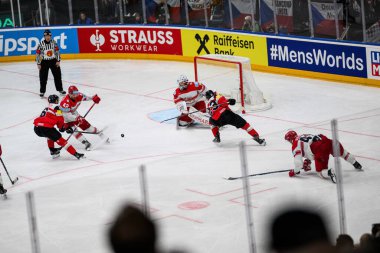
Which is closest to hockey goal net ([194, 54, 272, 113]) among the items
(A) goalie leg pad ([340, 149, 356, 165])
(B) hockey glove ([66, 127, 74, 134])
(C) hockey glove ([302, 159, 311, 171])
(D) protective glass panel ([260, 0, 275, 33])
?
(D) protective glass panel ([260, 0, 275, 33])

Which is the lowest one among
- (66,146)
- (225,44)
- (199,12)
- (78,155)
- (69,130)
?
(78,155)

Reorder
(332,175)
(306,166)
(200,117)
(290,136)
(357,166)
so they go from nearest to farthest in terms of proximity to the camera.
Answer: (332,175) → (357,166) → (306,166) → (290,136) → (200,117)

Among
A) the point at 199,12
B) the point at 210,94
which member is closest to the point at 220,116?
the point at 210,94

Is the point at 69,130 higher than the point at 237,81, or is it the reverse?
the point at 237,81

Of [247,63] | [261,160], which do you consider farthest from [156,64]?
[261,160]

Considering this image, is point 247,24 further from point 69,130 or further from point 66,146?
point 66,146

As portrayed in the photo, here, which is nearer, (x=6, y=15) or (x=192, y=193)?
(x=192, y=193)

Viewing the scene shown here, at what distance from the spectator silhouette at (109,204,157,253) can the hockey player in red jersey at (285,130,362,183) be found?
168 inches

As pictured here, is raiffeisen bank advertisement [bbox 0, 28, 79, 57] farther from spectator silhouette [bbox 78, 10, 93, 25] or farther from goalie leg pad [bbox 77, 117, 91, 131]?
goalie leg pad [bbox 77, 117, 91, 131]

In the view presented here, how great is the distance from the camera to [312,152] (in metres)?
8.99

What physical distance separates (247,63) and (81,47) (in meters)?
7.39

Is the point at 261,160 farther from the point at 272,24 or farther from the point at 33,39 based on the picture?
the point at 33,39

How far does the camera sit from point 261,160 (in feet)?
23.2

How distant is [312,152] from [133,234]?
21.9ft
